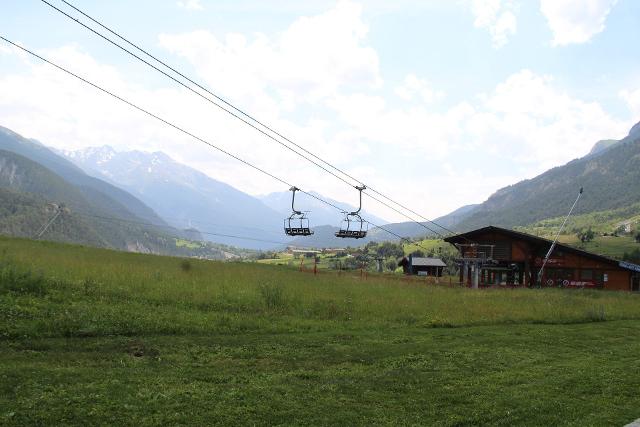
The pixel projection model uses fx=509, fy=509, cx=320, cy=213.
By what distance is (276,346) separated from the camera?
1703 cm

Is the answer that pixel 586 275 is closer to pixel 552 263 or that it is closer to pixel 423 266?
pixel 552 263

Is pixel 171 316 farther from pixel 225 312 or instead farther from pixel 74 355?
pixel 74 355

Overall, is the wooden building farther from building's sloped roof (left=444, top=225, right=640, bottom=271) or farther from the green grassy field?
the green grassy field

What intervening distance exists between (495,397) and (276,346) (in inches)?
284

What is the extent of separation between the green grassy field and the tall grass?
0.11m

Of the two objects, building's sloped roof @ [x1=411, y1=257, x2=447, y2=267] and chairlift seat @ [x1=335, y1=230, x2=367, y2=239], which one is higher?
chairlift seat @ [x1=335, y1=230, x2=367, y2=239]

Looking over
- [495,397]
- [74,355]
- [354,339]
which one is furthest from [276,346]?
[495,397]

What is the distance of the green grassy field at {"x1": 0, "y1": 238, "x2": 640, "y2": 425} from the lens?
1087cm

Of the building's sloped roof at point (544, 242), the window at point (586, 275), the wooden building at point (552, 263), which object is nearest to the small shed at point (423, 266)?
the wooden building at point (552, 263)

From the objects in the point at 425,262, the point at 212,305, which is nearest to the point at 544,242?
the point at 425,262

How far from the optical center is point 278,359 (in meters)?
15.5

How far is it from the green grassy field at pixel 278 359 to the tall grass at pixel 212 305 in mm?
107

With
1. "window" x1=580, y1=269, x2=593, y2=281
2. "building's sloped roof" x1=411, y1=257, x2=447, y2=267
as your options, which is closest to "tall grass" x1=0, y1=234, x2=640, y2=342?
"window" x1=580, y1=269, x2=593, y2=281

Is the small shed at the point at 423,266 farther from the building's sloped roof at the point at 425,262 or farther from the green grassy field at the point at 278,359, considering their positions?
the green grassy field at the point at 278,359
